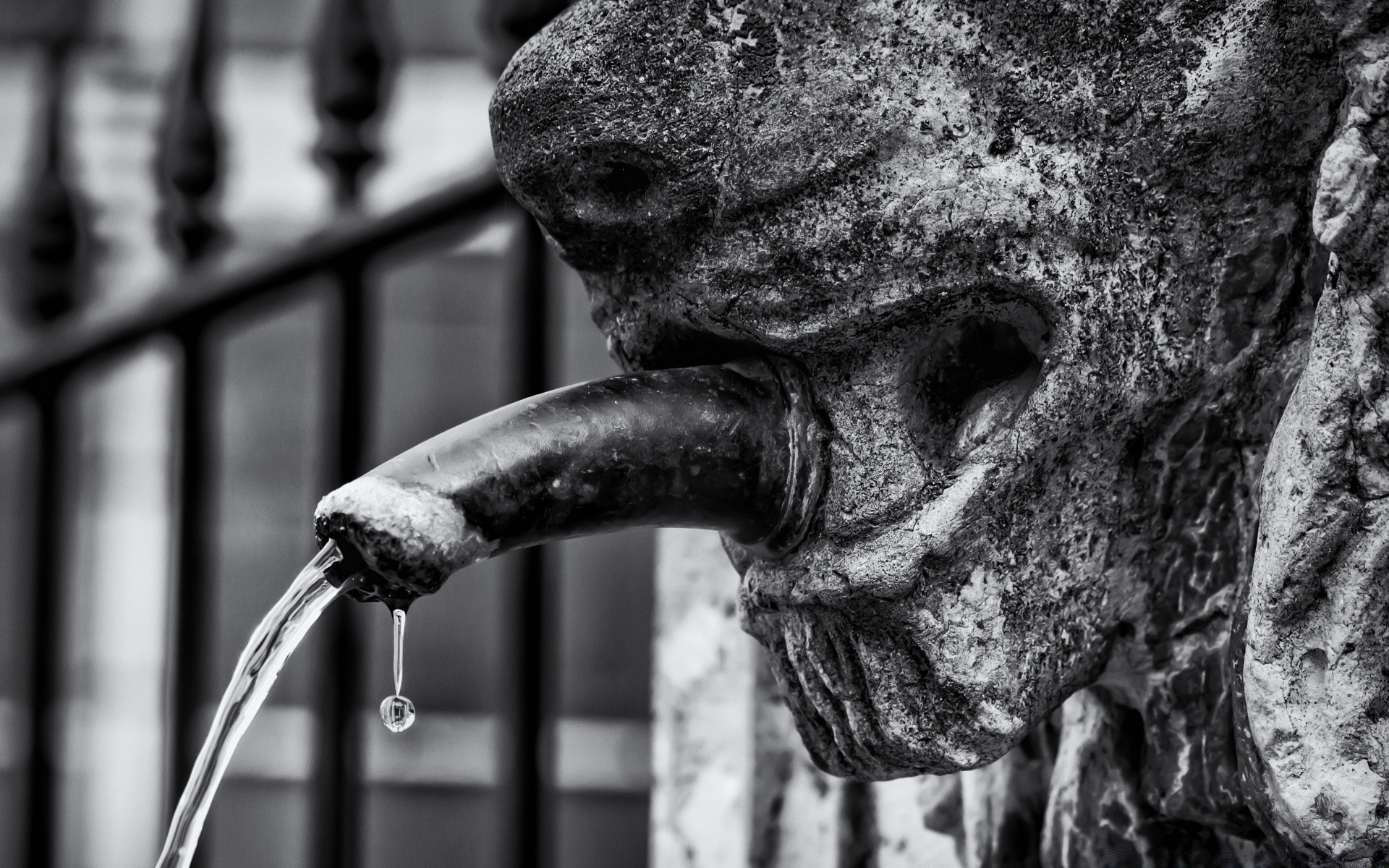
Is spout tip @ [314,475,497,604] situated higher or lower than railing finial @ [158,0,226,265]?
lower

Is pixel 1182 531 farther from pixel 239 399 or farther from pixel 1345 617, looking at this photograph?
pixel 239 399

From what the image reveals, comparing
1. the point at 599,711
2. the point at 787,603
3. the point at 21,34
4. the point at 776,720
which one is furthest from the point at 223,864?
the point at 787,603

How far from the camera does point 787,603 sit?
52 centimetres

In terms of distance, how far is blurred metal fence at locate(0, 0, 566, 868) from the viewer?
3.26ft

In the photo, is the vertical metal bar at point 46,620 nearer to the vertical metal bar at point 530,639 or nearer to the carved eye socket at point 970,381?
the vertical metal bar at point 530,639

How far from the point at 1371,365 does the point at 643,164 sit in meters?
0.21

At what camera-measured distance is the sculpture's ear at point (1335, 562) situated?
41 cm

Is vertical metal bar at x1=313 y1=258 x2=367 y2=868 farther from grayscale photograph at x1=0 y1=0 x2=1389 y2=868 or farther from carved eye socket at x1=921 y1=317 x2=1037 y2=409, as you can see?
carved eye socket at x1=921 y1=317 x2=1037 y2=409

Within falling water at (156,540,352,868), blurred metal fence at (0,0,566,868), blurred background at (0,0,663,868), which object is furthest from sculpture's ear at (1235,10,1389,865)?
blurred background at (0,0,663,868)

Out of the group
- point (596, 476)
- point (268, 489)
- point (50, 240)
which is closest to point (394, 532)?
point (596, 476)

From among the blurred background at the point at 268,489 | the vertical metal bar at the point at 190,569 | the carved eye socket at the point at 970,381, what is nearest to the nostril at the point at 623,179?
the carved eye socket at the point at 970,381

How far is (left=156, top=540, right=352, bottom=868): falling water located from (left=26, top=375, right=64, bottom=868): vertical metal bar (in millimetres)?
686

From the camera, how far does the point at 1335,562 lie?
17.3 inches

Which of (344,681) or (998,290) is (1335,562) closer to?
(998,290)
